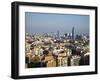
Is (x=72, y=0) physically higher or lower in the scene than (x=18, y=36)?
higher

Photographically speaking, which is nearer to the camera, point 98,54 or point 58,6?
point 58,6

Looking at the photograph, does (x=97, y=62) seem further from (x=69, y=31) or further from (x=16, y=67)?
(x=16, y=67)

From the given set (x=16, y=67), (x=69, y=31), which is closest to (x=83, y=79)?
(x=69, y=31)

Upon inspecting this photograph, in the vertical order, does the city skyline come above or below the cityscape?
above

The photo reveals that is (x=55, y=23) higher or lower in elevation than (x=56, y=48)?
higher

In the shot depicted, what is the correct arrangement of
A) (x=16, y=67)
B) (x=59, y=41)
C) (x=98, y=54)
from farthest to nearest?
(x=98, y=54) → (x=59, y=41) → (x=16, y=67)

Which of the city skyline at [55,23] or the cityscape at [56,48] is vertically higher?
the city skyline at [55,23]
